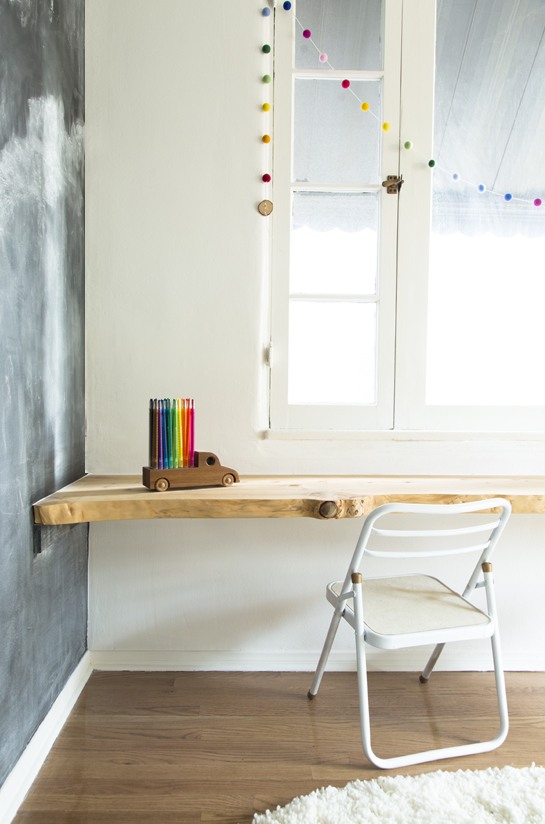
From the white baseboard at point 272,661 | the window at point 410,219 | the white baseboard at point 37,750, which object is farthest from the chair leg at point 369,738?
the white baseboard at point 37,750

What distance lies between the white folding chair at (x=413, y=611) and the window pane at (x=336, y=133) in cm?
138

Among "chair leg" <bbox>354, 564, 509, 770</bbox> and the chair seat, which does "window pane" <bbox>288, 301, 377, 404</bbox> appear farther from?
"chair leg" <bbox>354, 564, 509, 770</bbox>

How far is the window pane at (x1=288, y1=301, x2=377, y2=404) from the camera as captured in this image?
226 centimetres

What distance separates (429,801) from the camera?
1.48 metres

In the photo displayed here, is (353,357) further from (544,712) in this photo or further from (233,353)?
(544,712)

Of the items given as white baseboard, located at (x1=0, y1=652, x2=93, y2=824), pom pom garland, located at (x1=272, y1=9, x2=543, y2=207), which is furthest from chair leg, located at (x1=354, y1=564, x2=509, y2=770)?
pom pom garland, located at (x1=272, y1=9, x2=543, y2=207)

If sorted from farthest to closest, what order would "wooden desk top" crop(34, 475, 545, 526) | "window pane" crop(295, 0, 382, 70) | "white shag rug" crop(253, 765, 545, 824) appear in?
"window pane" crop(295, 0, 382, 70) → "wooden desk top" crop(34, 475, 545, 526) → "white shag rug" crop(253, 765, 545, 824)

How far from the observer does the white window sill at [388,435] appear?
2.20m

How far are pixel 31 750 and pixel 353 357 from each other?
1.69m

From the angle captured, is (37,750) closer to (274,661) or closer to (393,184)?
(274,661)

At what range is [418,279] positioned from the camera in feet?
7.28

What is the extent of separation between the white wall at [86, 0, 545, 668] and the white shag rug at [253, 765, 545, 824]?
674 mm

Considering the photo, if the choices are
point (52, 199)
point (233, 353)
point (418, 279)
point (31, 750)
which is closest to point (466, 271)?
point (418, 279)

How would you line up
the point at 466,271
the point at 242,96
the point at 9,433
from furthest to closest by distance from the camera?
1. the point at 466,271
2. the point at 242,96
3. the point at 9,433
